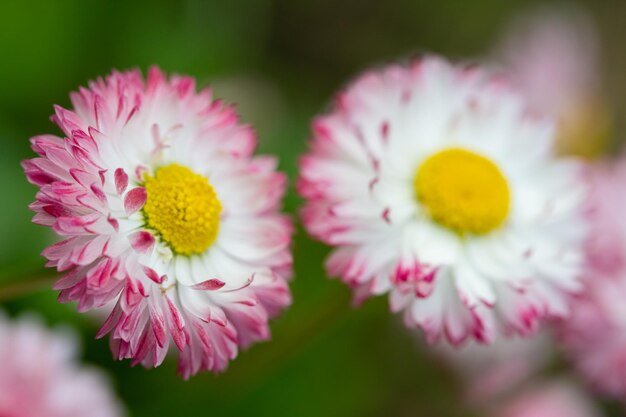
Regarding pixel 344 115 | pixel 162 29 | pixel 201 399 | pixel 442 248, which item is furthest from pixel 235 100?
pixel 442 248

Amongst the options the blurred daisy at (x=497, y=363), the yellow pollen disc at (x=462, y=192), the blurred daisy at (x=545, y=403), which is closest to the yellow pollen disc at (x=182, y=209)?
the yellow pollen disc at (x=462, y=192)

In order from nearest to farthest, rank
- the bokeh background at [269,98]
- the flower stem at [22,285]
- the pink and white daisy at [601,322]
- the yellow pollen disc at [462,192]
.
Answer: the flower stem at [22,285]
the yellow pollen disc at [462,192]
the pink and white daisy at [601,322]
the bokeh background at [269,98]

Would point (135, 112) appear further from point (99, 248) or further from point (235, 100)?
point (235, 100)

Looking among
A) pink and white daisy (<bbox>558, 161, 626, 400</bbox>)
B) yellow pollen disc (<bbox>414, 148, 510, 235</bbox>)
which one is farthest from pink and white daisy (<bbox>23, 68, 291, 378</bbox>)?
pink and white daisy (<bbox>558, 161, 626, 400</bbox>)

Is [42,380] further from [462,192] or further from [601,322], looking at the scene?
[601,322]

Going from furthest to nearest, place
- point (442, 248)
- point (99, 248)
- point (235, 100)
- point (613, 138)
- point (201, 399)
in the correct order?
point (613, 138) < point (235, 100) < point (201, 399) < point (442, 248) < point (99, 248)

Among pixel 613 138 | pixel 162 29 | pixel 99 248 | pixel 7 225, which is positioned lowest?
pixel 613 138

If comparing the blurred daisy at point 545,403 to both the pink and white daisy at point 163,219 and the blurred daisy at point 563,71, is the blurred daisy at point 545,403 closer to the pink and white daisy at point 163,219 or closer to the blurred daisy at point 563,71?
the blurred daisy at point 563,71
